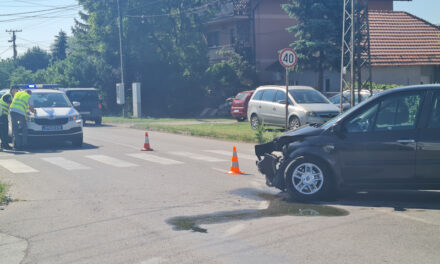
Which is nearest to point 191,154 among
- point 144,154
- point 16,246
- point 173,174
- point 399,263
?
point 144,154

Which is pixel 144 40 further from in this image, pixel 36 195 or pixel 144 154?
pixel 36 195

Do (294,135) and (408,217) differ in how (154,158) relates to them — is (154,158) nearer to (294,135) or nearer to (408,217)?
(294,135)

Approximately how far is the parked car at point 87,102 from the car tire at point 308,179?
23.4m

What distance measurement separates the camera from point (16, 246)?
6215 millimetres

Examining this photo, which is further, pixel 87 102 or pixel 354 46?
pixel 87 102

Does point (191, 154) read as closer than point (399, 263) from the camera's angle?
No

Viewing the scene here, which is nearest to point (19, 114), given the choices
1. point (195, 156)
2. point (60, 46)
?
point (195, 156)

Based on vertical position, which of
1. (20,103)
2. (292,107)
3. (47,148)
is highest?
(20,103)

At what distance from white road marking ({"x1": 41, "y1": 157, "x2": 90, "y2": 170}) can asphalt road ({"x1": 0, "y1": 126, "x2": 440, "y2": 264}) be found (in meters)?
0.58

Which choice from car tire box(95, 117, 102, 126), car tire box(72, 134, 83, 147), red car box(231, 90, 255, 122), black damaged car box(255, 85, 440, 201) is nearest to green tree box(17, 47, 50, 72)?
car tire box(95, 117, 102, 126)

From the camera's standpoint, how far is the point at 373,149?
798 centimetres

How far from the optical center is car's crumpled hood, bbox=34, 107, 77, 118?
655 inches

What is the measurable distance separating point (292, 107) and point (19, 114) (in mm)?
9587

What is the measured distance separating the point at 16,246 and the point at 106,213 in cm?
172
